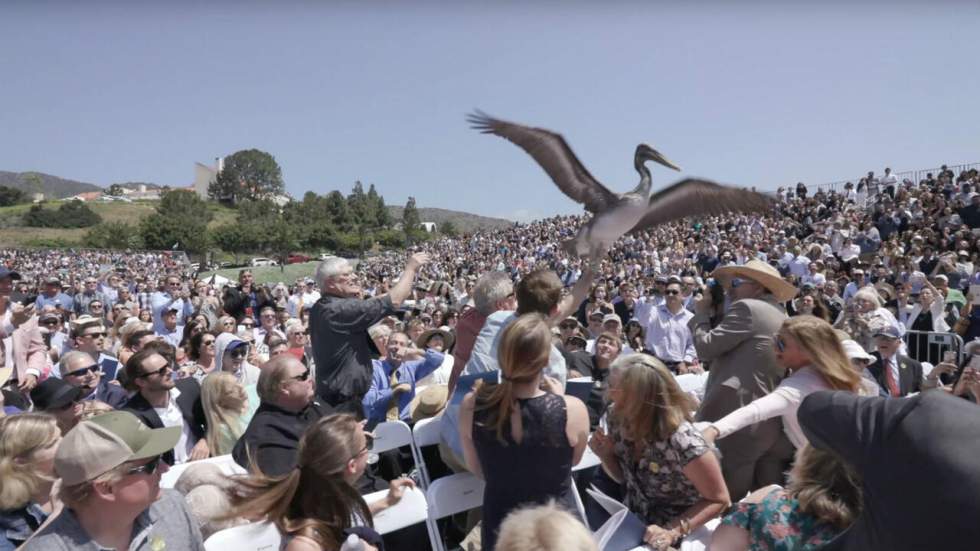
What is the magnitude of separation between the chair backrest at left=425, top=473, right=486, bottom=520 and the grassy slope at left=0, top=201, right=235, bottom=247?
3210 inches

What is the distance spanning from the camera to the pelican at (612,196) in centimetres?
472

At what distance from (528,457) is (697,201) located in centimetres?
347

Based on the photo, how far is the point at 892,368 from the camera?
5387mm

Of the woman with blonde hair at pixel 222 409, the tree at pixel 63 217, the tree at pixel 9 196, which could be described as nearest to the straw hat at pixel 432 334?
the woman with blonde hair at pixel 222 409

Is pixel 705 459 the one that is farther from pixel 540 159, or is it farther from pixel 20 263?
→ pixel 20 263

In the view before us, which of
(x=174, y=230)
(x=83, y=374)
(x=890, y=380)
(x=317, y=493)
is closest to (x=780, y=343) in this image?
(x=317, y=493)

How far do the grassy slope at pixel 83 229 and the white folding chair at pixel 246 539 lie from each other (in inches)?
3206

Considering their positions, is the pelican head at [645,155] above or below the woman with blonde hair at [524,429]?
→ above

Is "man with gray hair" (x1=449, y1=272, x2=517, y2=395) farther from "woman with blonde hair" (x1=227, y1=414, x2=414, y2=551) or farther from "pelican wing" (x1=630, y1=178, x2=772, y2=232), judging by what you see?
"pelican wing" (x1=630, y1=178, x2=772, y2=232)

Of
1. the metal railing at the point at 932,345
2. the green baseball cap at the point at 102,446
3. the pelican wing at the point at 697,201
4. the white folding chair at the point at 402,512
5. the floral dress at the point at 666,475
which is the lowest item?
the metal railing at the point at 932,345

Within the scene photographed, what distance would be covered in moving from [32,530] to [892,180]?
2346cm

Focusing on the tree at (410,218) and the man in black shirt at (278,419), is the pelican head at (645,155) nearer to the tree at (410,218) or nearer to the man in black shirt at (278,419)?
the man in black shirt at (278,419)

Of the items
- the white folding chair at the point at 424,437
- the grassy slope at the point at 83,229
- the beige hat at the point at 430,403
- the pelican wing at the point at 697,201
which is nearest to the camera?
the white folding chair at the point at 424,437

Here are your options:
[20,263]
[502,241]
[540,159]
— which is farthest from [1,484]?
[20,263]
